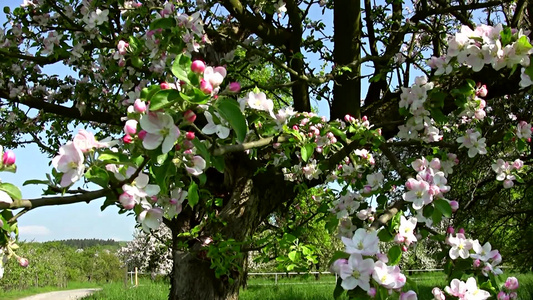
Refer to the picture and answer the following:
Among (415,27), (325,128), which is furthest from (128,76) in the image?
(415,27)

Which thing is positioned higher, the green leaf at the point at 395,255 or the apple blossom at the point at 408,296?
the green leaf at the point at 395,255

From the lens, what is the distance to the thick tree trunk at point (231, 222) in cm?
396

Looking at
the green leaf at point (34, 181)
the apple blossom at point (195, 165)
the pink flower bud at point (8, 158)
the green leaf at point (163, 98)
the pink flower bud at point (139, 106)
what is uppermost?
the pink flower bud at point (139, 106)

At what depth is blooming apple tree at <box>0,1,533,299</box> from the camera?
1246 mm

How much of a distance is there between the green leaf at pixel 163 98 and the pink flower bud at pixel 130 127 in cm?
16

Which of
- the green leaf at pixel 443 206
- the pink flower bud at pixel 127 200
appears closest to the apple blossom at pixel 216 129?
the pink flower bud at pixel 127 200

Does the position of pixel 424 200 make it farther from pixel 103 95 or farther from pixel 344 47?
pixel 103 95

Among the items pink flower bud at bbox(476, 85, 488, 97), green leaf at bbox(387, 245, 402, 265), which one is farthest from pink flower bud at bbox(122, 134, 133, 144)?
pink flower bud at bbox(476, 85, 488, 97)

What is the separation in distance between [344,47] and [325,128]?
182 cm

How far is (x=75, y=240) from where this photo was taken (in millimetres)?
113562

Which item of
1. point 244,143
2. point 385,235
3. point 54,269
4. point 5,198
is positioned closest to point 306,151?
point 244,143

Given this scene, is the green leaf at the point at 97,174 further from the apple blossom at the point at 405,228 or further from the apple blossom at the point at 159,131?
the apple blossom at the point at 405,228

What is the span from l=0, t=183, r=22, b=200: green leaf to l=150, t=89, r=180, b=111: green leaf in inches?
17.9

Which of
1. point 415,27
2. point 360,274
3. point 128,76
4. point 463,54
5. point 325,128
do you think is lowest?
point 360,274
